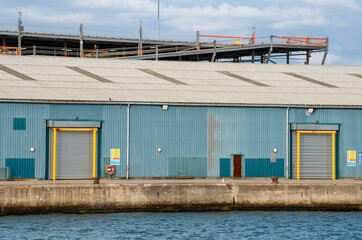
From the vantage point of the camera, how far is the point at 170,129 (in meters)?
47.3

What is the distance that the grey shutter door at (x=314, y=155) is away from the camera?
48688 mm

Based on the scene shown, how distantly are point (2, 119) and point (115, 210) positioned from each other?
9.66 m

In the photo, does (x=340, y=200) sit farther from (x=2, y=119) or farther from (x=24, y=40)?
(x=24, y=40)

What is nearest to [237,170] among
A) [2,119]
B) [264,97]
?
[264,97]

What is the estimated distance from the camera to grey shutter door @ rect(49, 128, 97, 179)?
151 ft

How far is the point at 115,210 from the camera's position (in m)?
41.0

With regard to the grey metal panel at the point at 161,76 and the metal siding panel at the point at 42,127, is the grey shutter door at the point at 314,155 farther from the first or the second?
the metal siding panel at the point at 42,127

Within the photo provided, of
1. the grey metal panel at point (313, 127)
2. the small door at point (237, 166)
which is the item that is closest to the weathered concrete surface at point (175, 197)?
the small door at point (237, 166)

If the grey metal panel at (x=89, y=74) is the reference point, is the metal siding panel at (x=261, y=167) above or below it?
below

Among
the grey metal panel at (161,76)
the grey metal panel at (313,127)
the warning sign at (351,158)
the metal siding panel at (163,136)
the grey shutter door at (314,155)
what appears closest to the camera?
the metal siding panel at (163,136)

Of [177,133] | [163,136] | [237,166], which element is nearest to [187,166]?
[177,133]

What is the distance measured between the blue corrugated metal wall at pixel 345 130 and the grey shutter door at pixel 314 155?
80cm

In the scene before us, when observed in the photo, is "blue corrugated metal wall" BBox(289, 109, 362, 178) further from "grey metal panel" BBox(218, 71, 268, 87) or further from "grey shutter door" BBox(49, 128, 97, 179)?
"grey shutter door" BBox(49, 128, 97, 179)

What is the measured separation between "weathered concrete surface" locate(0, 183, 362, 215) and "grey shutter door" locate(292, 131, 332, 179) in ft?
19.6
